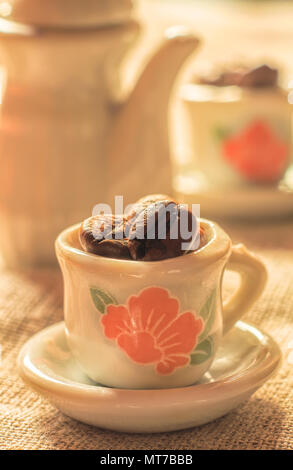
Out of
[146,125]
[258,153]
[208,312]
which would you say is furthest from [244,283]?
[258,153]

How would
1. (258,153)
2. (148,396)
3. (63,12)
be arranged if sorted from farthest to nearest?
(258,153) → (63,12) → (148,396)

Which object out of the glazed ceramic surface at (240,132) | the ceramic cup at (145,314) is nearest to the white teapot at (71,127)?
the glazed ceramic surface at (240,132)

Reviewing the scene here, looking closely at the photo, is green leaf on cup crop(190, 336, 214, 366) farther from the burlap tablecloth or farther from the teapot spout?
the teapot spout

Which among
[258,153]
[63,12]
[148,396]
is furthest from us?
[258,153]

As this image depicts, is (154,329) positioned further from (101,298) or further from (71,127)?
(71,127)

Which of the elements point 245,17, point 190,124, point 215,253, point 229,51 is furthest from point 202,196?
point 245,17

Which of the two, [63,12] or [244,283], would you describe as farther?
[63,12]

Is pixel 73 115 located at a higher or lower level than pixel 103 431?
higher

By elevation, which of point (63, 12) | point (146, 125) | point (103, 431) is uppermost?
point (63, 12)
